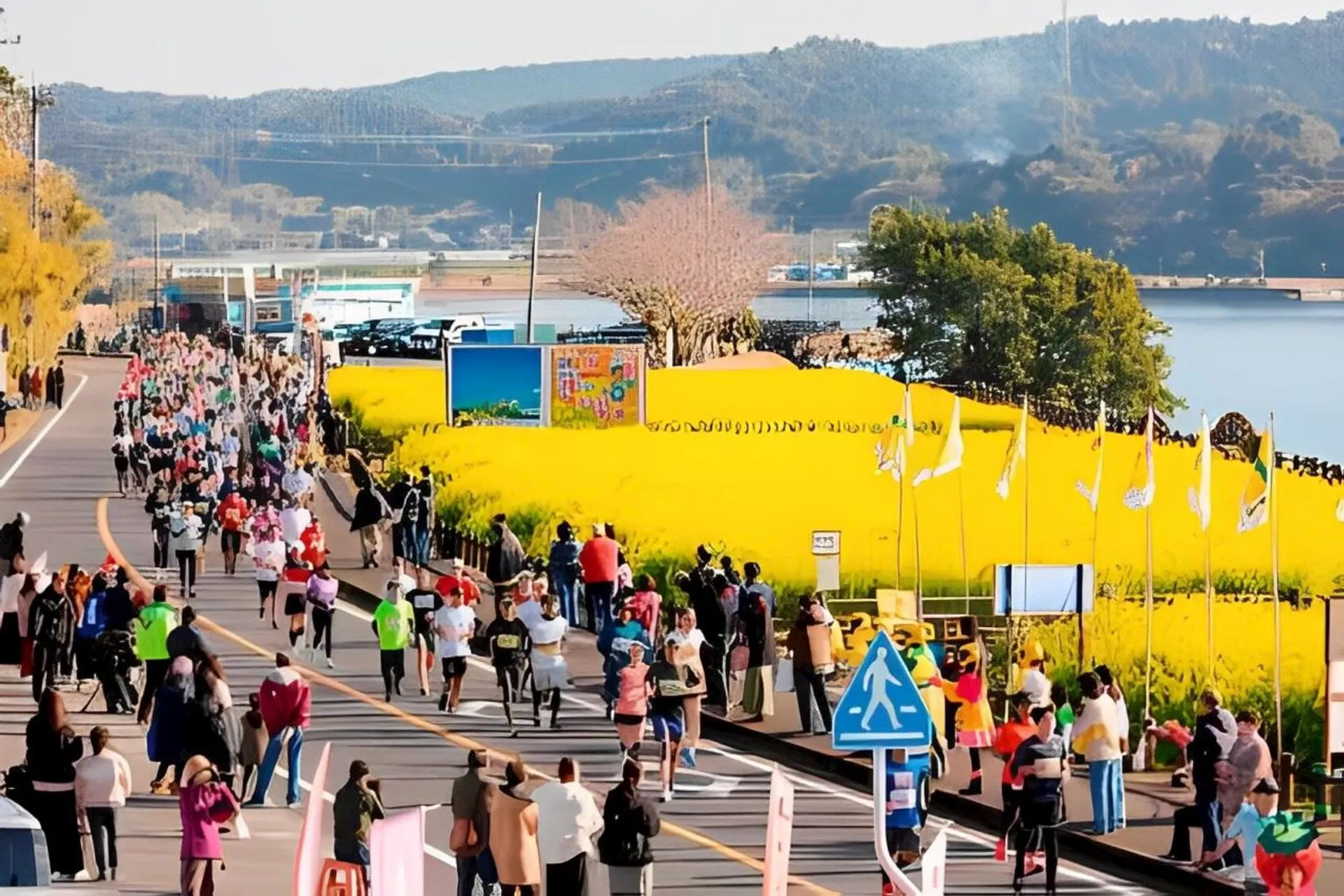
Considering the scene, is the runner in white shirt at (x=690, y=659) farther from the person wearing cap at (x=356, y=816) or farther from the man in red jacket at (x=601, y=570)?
the man in red jacket at (x=601, y=570)

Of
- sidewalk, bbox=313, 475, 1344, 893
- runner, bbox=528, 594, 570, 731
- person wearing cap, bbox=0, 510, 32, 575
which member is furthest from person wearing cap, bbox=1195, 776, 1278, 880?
person wearing cap, bbox=0, 510, 32, 575

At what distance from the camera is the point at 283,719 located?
20.4 metres

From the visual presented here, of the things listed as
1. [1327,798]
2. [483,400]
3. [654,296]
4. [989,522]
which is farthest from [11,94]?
[1327,798]

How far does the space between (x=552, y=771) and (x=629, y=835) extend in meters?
6.15

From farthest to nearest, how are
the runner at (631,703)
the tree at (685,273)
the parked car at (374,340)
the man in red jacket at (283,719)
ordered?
the tree at (685,273) → the parked car at (374,340) → the runner at (631,703) → the man in red jacket at (283,719)

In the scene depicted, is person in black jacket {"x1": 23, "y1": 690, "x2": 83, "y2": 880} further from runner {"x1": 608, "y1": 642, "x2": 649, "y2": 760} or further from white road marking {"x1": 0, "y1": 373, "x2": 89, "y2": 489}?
white road marking {"x1": 0, "y1": 373, "x2": 89, "y2": 489}

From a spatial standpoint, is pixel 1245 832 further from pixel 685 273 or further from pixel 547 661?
pixel 685 273

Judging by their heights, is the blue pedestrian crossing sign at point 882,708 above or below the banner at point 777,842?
above

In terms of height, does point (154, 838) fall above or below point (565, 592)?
below

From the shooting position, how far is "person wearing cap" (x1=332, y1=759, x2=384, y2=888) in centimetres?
1561

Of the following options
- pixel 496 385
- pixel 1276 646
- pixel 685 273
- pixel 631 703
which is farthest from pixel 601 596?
pixel 685 273

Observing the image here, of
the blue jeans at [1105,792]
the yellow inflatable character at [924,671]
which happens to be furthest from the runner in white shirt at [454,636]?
the blue jeans at [1105,792]

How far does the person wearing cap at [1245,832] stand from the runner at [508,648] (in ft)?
24.1

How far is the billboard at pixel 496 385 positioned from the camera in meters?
57.0
